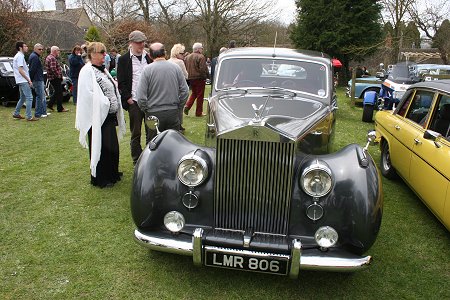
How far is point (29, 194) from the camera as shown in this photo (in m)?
5.12

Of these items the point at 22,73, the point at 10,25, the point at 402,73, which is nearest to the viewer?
the point at 22,73

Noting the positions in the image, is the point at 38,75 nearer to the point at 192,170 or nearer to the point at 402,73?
the point at 192,170

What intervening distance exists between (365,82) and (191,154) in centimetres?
1255

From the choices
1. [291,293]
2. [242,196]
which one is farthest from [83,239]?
[291,293]

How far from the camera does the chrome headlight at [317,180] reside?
9.99 feet

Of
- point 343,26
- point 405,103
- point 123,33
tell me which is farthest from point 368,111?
point 123,33

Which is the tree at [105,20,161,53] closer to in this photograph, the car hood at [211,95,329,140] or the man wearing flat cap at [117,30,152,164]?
the man wearing flat cap at [117,30,152,164]

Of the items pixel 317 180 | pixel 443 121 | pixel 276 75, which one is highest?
pixel 276 75

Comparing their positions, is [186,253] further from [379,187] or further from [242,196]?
[379,187]

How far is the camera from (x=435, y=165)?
4168mm

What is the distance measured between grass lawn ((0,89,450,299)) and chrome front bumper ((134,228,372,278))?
423 mm

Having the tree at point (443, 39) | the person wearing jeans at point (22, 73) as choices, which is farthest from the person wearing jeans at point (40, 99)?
the tree at point (443, 39)

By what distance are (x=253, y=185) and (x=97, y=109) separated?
8.39 feet

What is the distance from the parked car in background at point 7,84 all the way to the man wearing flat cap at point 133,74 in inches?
319
